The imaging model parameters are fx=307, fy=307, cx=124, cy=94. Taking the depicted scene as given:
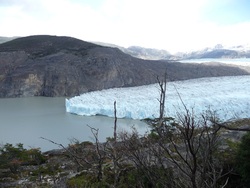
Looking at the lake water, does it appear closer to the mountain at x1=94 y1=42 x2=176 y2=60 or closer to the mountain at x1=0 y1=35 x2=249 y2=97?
the mountain at x1=0 y1=35 x2=249 y2=97

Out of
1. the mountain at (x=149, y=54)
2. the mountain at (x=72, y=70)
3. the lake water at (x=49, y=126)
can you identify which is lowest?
the lake water at (x=49, y=126)

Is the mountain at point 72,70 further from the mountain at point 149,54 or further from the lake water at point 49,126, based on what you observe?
the mountain at point 149,54

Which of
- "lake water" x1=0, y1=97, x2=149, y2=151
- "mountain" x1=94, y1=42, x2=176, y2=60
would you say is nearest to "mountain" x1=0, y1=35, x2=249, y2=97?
"lake water" x1=0, y1=97, x2=149, y2=151

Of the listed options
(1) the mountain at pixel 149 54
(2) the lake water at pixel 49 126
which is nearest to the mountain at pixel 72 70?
(2) the lake water at pixel 49 126

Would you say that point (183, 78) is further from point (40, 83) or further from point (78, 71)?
point (40, 83)

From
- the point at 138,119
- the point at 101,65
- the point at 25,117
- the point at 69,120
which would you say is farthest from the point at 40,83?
the point at 138,119

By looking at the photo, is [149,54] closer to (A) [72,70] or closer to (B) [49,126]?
(A) [72,70]

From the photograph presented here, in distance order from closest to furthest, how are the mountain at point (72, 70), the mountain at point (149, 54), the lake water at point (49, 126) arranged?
1. the lake water at point (49, 126)
2. the mountain at point (72, 70)
3. the mountain at point (149, 54)
